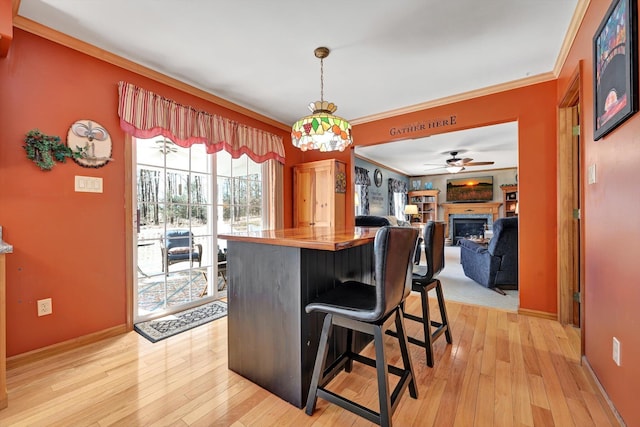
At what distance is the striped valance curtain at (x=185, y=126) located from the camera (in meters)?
2.46

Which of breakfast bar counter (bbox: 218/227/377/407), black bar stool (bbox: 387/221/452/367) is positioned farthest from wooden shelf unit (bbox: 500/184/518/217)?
breakfast bar counter (bbox: 218/227/377/407)

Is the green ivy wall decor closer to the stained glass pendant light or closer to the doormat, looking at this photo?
the doormat

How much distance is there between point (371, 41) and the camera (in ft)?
7.41

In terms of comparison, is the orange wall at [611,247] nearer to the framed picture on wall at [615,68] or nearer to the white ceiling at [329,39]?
the framed picture on wall at [615,68]

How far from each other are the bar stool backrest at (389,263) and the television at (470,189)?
8964 mm

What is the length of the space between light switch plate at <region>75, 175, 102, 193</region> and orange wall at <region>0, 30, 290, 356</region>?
4 cm

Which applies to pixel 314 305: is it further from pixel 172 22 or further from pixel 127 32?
pixel 127 32

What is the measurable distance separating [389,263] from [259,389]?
114 centimetres

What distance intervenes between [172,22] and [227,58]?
1.78 feet

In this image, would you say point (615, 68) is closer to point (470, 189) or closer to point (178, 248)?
point (178, 248)

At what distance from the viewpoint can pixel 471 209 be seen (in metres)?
9.08

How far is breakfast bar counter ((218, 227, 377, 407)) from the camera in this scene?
4.82 feet

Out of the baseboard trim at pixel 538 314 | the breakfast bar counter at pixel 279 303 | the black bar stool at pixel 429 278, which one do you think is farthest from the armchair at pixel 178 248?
the baseboard trim at pixel 538 314

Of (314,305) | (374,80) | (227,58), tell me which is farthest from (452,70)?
(314,305)
